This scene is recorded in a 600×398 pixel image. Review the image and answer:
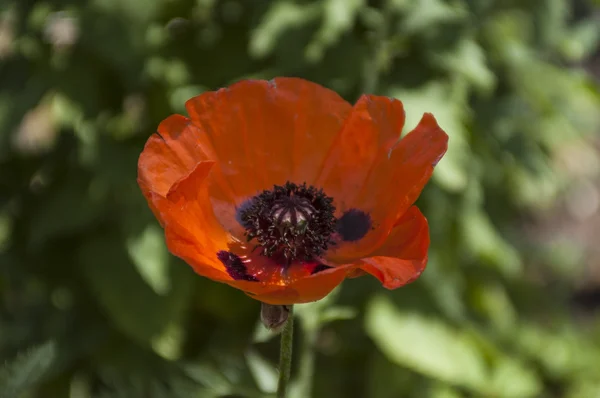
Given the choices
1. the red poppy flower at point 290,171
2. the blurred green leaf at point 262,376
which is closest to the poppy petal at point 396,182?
the red poppy flower at point 290,171

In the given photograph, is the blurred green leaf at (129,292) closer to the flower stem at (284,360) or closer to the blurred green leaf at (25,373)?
the blurred green leaf at (25,373)

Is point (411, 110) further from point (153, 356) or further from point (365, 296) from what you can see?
point (153, 356)

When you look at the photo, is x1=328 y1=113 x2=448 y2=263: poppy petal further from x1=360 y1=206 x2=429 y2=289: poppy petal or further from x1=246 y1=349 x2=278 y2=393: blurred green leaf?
x1=246 y1=349 x2=278 y2=393: blurred green leaf

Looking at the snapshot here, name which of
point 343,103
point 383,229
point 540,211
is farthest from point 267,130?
point 540,211

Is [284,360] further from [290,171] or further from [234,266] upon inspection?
[290,171]

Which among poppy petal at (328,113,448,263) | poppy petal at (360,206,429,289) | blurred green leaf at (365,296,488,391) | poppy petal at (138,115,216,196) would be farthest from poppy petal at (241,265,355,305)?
blurred green leaf at (365,296,488,391)

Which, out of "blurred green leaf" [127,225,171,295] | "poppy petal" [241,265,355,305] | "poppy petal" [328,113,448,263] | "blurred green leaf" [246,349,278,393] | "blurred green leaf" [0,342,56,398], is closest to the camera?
"poppy petal" [241,265,355,305]

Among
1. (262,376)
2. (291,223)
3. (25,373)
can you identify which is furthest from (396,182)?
(25,373)
